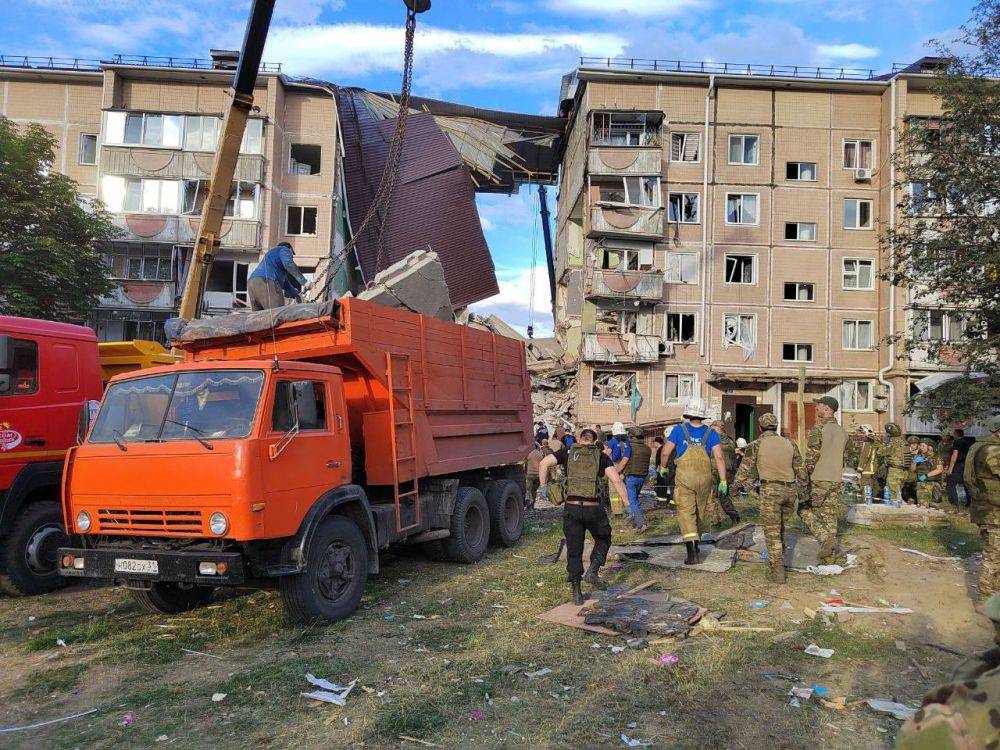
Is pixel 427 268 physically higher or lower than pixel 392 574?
higher

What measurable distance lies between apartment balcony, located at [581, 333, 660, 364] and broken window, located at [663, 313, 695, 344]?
820 millimetres

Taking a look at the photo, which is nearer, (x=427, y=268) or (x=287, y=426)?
(x=287, y=426)

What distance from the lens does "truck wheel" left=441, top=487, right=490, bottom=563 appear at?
26.4 ft

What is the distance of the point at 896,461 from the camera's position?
13070mm

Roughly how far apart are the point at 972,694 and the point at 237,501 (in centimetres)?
451

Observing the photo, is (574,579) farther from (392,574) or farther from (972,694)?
(972,694)

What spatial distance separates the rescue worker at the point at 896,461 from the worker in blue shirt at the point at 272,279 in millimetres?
11190

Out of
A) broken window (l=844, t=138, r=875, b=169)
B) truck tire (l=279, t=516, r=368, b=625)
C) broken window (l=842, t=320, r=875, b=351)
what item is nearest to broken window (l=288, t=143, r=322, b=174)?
broken window (l=844, t=138, r=875, b=169)

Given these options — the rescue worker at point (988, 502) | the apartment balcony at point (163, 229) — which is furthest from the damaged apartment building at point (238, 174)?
the rescue worker at point (988, 502)

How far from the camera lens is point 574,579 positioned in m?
6.36

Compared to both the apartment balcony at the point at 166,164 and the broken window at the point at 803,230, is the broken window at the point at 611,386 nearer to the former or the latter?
the broken window at the point at 803,230

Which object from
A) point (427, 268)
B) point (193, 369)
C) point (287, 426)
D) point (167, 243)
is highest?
point (167, 243)

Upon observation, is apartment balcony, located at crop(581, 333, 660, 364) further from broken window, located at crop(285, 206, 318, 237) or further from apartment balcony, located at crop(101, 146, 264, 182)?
apartment balcony, located at crop(101, 146, 264, 182)

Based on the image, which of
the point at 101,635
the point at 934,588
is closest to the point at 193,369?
the point at 101,635
